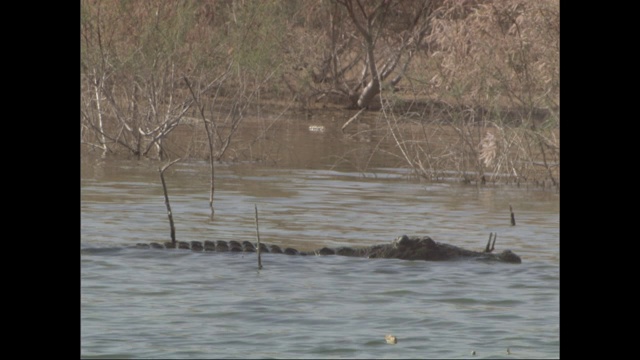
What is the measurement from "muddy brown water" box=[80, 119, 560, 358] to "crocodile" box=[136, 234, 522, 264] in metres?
0.12

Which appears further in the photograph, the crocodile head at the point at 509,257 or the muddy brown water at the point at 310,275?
the crocodile head at the point at 509,257

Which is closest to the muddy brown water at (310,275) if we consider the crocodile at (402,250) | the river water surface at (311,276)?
the river water surface at (311,276)

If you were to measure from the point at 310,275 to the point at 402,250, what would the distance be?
1.23 m

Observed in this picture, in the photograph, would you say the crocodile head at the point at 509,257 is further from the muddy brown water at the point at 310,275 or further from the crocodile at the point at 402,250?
the muddy brown water at the point at 310,275

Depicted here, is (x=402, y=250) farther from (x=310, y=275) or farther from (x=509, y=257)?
(x=310, y=275)

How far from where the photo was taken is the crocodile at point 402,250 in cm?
1241

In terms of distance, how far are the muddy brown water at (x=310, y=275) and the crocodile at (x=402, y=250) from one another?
0.41ft

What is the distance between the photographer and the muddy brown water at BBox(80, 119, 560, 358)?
9031 millimetres

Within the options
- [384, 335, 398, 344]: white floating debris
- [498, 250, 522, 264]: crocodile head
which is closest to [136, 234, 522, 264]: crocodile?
[498, 250, 522, 264]: crocodile head

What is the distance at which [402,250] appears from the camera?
1245 cm

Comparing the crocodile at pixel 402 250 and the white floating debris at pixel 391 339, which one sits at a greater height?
the crocodile at pixel 402 250
